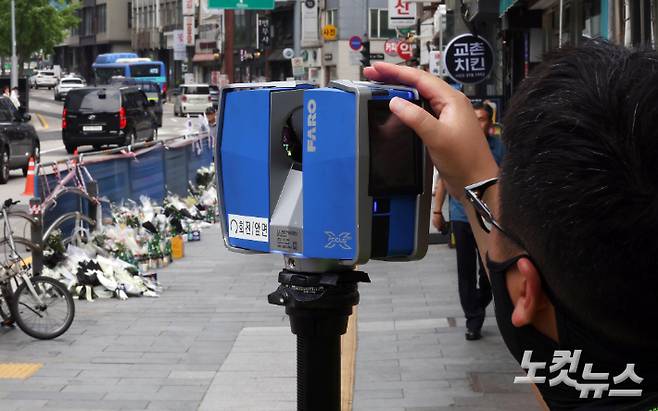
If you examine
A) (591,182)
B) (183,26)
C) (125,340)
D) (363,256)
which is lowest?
(125,340)

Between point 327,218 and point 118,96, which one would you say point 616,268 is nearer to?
point 327,218

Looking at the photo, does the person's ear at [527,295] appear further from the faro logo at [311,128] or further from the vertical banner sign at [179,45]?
the vertical banner sign at [179,45]

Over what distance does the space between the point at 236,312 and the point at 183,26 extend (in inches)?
3165

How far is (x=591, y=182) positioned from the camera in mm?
1325

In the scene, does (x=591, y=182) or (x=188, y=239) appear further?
(x=188, y=239)

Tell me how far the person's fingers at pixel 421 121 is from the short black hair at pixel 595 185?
0.33m

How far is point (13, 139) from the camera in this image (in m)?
24.4

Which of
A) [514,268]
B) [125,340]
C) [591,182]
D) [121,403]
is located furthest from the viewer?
[125,340]

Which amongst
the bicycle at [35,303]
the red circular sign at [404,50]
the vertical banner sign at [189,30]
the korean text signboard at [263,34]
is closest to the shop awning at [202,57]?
the vertical banner sign at [189,30]

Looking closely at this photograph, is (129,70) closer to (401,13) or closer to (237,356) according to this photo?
(401,13)

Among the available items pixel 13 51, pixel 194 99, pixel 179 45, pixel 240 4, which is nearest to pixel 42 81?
pixel 179 45

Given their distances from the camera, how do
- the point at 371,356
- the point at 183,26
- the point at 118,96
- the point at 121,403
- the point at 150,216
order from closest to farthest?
the point at 121,403 → the point at 371,356 → the point at 150,216 → the point at 118,96 → the point at 183,26

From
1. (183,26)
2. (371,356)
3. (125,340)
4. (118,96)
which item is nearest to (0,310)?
(125,340)

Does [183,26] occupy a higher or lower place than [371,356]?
higher
